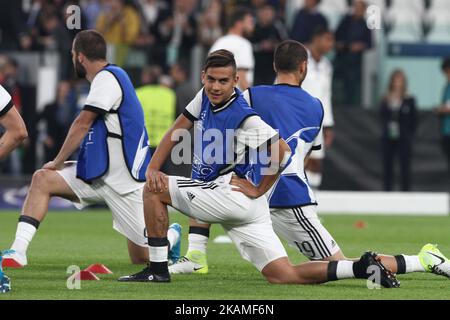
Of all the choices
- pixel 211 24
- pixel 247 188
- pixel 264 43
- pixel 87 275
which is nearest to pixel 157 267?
pixel 87 275

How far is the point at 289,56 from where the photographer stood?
9758 mm

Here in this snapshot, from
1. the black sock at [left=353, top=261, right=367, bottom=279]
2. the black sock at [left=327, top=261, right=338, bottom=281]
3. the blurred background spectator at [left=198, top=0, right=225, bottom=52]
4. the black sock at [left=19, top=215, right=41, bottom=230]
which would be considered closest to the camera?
the black sock at [left=353, top=261, right=367, bottom=279]

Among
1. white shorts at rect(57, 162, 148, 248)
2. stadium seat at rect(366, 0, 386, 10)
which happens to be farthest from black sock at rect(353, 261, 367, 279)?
stadium seat at rect(366, 0, 386, 10)

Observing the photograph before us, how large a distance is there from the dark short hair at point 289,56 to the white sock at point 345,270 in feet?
5.75

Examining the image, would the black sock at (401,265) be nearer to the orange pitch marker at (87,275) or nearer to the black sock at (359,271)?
the black sock at (359,271)

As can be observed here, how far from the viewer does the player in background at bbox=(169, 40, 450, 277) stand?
9430mm

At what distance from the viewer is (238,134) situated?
905cm

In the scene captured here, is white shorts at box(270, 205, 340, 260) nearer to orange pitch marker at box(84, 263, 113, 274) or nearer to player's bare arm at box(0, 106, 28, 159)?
orange pitch marker at box(84, 263, 113, 274)

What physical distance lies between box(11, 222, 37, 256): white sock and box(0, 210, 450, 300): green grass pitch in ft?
0.60

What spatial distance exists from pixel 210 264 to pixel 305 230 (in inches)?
73.4

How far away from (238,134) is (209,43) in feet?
35.9

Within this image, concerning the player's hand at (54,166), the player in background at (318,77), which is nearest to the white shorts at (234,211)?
the player's hand at (54,166)

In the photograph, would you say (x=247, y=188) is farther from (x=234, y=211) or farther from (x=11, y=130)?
(x=11, y=130)

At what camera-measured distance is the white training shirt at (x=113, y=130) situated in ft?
34.6
